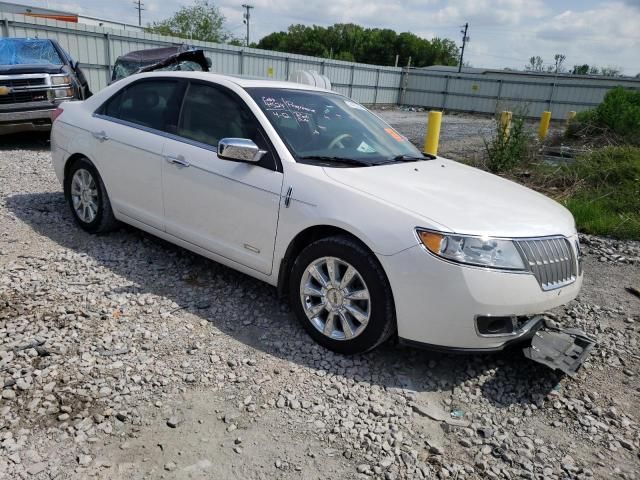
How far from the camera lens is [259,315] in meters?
3.83

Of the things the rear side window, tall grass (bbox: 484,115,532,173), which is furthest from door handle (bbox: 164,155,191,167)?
tall grass (bbox: 484,115,532,173)

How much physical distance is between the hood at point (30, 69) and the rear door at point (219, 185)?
5743mm

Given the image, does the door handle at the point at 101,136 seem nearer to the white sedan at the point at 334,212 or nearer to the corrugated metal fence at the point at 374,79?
the white sedan at the point at 334,212

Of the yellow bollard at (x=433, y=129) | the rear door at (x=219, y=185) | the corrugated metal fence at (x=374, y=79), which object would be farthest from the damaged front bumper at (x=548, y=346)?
the corrugated metal fence at (x=374, y=79)

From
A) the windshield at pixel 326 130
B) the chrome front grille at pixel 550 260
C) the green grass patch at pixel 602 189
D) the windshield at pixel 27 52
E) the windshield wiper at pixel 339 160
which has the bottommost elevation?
the green grass patch at pixel 602 189

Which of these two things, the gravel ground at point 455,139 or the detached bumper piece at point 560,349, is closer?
the detached bumper piece at point 560,349

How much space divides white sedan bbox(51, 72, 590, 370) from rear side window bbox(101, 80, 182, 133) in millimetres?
13

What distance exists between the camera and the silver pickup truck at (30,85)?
27.0 feet

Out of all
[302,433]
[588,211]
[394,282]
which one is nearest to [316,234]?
[394,282]

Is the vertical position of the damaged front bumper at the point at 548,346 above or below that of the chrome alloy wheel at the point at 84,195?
below

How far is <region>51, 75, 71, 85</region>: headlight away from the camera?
341 inches

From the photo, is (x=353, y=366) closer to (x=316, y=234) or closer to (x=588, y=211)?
(x=316, y=234)

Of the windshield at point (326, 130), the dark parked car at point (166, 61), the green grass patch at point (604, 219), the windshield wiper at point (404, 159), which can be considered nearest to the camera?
the windshield at point (326, 130)

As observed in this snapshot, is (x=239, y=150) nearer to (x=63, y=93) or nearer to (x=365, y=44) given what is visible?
(x=63, y=93)
